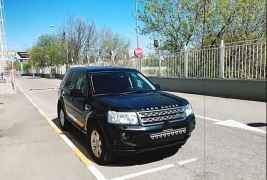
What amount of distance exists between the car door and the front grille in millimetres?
1492

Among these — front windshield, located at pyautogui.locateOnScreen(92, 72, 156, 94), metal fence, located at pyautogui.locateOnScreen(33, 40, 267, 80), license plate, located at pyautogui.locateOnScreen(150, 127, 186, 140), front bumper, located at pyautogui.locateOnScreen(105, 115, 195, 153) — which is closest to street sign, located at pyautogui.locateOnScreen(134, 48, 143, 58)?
metal fence, located at pyautogui.locateOnScreen(33, 40, 267, 80)

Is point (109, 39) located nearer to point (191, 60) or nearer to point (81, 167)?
point (191, 60)

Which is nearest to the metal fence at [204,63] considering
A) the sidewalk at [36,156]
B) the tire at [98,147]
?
the tire at [98,147]

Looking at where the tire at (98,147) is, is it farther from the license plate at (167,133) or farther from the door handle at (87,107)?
the license plate at (167,133)

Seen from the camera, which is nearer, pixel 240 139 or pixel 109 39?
pixel 240 139

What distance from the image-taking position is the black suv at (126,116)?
177 inches

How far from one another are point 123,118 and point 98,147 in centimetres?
83

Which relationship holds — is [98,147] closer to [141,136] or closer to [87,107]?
[87,107]

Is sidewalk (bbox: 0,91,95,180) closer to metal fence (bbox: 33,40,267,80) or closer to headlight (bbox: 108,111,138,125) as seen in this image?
headlight (bbox: 108,111,138,125)

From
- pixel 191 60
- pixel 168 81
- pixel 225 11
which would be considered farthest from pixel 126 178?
pixel 225 11

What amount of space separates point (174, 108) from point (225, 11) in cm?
1895

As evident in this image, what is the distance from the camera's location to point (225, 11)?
21.9 metres

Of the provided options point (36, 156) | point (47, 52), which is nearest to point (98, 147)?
point (36, 156)

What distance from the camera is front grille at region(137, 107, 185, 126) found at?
4.50 meters
